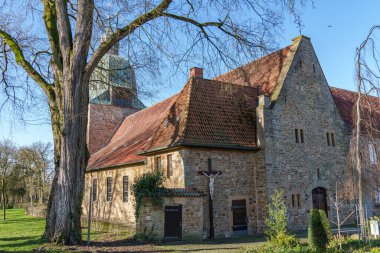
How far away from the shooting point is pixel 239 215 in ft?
55.8

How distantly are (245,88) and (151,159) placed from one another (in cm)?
672

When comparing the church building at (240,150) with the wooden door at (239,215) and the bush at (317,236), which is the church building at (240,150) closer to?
the wooden door at (239,215)

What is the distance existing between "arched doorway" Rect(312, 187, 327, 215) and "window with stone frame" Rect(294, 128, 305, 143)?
2856mm

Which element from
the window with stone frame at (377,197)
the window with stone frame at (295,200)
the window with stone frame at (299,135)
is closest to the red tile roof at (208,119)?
the window with stone frame at (299,135)

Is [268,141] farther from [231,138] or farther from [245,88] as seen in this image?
[245,88]

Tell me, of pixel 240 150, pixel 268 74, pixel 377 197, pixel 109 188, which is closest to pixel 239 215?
pixel 240 150

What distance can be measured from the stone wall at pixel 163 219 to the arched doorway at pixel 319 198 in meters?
7.59

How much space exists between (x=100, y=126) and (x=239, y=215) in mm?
21023

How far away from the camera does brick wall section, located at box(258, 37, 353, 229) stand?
18.0 meters

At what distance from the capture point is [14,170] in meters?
47.5

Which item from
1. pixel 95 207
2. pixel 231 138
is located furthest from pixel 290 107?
pixel 95 207

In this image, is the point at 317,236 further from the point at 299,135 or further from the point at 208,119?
the point at 299,135

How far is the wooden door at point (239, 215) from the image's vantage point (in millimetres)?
16797

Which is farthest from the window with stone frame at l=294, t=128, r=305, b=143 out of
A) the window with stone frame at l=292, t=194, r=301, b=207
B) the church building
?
the window with stone frame at l=292, t=194, r=301, b=207
